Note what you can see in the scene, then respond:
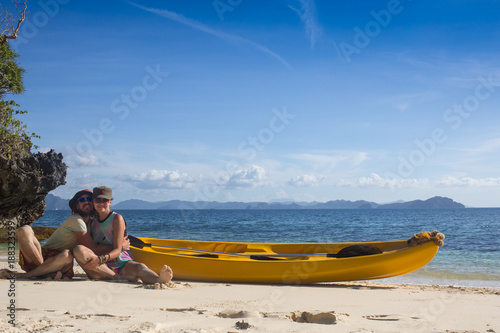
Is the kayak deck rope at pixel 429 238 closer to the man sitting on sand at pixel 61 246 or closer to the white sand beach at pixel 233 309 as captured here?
the white sand beach at pixel 233 309

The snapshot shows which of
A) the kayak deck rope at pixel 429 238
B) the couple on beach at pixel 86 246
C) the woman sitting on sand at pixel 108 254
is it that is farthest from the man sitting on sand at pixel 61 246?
the kayak deck rope at pixel 429 238

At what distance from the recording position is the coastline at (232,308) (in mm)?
3502

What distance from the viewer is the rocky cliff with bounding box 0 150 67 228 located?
15883 millimetres

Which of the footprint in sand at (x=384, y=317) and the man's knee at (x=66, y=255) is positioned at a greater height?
the man's knee at (x=66, y=255)

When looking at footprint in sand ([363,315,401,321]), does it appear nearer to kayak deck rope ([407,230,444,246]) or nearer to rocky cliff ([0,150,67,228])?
kayak deck rope ([407,230,444,246])

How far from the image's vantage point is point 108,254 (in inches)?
220

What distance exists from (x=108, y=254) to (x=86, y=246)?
0.31 m

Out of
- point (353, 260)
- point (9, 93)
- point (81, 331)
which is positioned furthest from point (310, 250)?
point (9, 93)

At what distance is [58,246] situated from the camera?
18.6ft

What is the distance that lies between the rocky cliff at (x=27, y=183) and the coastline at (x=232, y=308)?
467 inches

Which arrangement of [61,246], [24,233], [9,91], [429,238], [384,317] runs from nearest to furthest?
[384,317]
[24,233]
[61,246]
[429,238]
[9,91]

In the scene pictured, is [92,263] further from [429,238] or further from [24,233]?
[429,238]

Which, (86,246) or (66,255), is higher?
(86,246)

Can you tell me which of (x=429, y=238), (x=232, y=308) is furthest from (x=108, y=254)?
(x=429, y=238)
